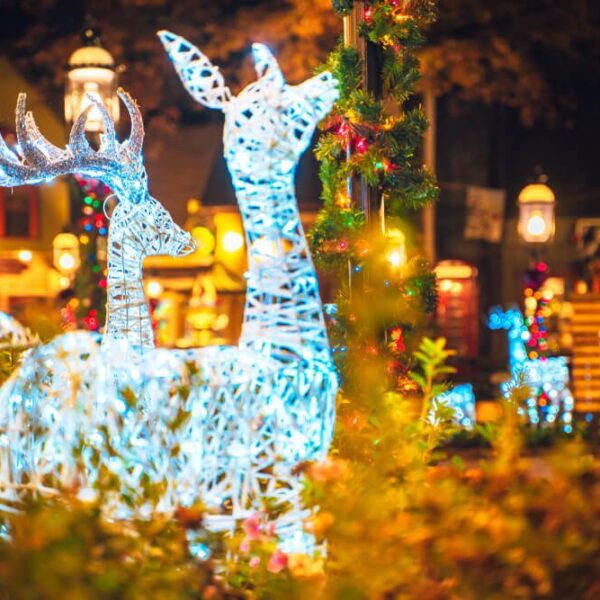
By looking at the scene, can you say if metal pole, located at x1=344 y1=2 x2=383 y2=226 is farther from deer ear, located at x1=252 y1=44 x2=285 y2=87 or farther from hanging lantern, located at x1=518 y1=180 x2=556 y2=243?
hanging lantern, located at x1=518 y1=180 x2=556 y2=243

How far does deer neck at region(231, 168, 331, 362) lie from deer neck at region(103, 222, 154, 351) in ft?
1.80

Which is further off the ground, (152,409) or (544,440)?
(152,409)

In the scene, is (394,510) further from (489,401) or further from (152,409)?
(489,401)

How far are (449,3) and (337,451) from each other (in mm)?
14215

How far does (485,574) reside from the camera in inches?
111

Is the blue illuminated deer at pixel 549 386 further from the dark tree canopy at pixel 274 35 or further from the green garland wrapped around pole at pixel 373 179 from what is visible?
the green garland wrapped around pole at pixel 373 179

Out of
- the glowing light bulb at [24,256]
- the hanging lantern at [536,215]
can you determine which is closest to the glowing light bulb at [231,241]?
the glowing light bulb at [24,256]

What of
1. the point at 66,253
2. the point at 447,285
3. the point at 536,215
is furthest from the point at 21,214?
the point at 536,215

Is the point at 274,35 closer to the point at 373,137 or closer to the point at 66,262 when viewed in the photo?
the point at 66,262

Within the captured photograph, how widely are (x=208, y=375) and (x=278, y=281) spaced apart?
533mm

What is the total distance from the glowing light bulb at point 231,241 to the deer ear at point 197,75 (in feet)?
54.5

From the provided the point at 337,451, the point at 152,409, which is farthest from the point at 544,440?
the point at 152,409

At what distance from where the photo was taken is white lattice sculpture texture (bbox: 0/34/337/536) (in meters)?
4.03

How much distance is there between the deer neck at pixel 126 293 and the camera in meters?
4.96
